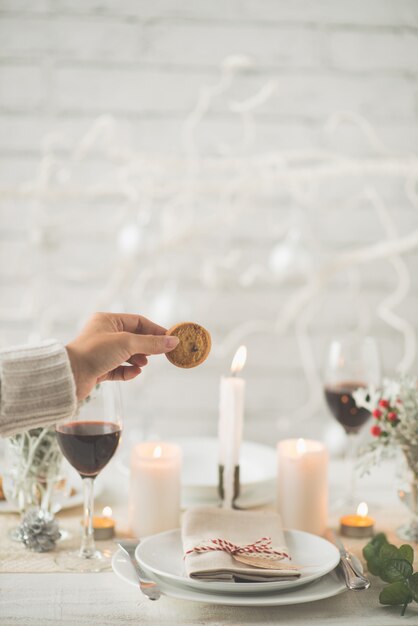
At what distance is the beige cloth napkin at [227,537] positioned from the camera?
0.89m

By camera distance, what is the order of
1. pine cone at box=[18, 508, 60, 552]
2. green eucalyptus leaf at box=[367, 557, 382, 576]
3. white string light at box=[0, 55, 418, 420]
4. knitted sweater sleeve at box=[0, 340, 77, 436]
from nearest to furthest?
knitted sweater sleeve at box=[0, 340, 77, 436]
green eucalyptus leaf at box=[367, 557, 382, 576]
pine cone at box=[18, 508, 60, 552]
white string light at box=[0, 55, 418, 420]

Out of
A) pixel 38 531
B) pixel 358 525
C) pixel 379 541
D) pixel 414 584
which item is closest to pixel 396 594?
pixel 414 584

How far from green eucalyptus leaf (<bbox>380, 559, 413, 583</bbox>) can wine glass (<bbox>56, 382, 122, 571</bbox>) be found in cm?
37

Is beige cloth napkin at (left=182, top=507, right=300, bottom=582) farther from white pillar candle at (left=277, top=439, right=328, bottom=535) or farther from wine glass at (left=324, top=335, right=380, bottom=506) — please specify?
wine glass at (left=324, top=335, right=380, bottom=506)

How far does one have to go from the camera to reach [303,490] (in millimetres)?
1167

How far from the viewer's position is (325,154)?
211 centimetres

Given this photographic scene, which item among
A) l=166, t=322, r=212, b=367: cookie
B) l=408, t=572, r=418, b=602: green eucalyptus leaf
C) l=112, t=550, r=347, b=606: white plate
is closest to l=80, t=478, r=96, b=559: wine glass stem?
l=112, t=550, r=347, b=606: white plate

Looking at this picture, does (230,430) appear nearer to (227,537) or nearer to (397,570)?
(227,537)

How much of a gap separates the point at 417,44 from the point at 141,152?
84cm

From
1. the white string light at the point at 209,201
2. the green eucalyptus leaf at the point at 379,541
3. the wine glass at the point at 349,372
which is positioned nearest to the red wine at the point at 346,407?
the wine glass at the point at 349,372

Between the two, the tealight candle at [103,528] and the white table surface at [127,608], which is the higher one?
the tealight candle at [103,528]

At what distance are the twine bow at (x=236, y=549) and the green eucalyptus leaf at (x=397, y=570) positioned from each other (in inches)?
4.8

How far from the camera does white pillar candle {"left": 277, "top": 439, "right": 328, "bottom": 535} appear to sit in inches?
45.9

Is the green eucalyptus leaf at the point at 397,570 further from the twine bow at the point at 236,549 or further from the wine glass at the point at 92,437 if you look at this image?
the wine glass at the point at 92,437
